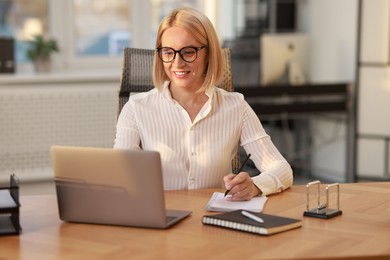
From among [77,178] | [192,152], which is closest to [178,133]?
[192,152]

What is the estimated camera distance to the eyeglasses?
2371 millimetres

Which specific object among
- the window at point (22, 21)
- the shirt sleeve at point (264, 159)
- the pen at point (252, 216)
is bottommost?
the pen at point (252, 216)

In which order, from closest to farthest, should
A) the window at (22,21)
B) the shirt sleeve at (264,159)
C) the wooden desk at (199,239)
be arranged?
the wooden desk at (199,239) < the shirt sleeve at (264,159) < the window at (22,21)

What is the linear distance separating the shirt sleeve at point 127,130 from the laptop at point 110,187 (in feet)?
1.62

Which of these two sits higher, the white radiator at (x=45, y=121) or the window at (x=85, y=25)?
the window at (x=85, y=25)

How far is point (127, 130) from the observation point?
2.46 metres

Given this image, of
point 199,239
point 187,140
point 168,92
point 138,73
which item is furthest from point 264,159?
point 199,239

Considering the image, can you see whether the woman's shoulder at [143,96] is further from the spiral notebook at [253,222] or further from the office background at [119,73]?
the office background at [119,73]

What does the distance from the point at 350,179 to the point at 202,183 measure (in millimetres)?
3033

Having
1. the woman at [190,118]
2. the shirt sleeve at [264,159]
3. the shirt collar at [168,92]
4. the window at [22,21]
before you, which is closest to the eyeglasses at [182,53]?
the woman at [190,118]

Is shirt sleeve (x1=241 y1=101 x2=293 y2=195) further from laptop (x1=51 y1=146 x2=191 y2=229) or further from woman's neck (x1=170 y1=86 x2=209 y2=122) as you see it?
laptop (x1=51 y1=146 x2=191 y2=229)

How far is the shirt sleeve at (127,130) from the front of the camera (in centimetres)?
244

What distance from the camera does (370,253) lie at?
1.71 meters

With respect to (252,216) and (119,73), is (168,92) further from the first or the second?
(119,73)
